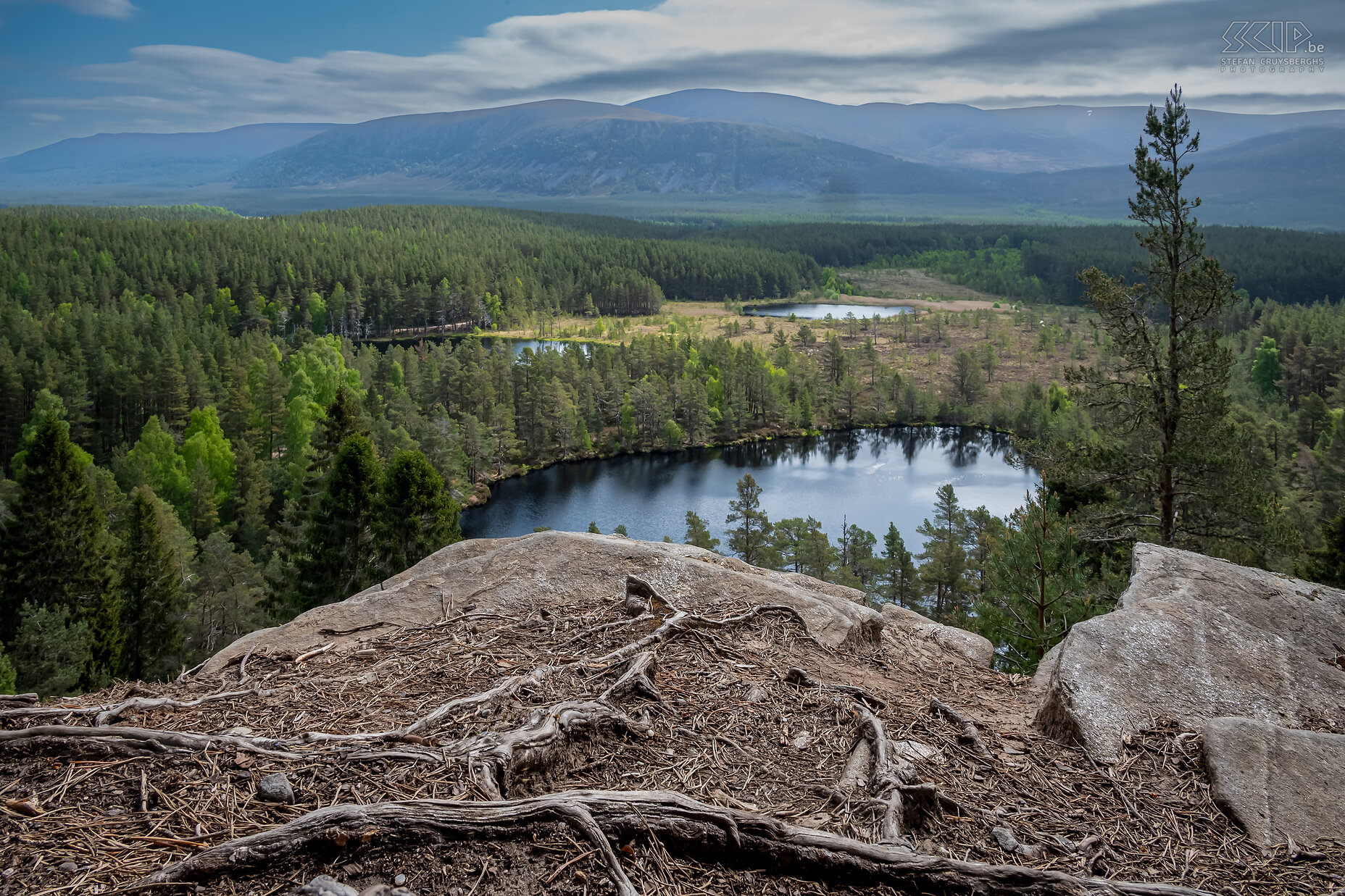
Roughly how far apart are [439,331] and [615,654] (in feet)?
549

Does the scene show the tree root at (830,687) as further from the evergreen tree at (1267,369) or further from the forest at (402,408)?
the evergreen tree at (1267,369)

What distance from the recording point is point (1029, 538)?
877 inches

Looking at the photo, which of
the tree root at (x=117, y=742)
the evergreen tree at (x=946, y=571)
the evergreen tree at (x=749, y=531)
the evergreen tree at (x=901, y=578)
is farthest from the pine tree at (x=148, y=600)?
the evergreen tree at (x=946, y=571)

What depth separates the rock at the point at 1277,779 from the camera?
539 centimetres

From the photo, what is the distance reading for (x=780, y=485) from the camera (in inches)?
3374

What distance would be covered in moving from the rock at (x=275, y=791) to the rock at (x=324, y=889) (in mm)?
835

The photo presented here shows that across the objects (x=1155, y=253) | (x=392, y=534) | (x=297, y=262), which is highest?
(x=297, y=262)

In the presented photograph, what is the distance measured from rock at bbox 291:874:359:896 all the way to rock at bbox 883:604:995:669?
716cm

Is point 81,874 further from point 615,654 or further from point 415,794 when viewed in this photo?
point 615,654

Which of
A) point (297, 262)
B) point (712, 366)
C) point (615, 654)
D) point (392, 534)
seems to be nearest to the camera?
point (615, 654)

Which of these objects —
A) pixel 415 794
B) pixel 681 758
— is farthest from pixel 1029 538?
pixel 415 794

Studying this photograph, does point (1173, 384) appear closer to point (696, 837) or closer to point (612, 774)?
point (612, 774)

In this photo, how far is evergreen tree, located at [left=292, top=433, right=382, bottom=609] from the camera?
1236 inches

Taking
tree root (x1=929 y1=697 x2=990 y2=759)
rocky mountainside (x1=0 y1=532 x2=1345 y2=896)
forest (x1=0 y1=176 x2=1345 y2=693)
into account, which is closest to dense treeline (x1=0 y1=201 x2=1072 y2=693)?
forest (x1=0 y1=176 x2=1345 y2=693)
